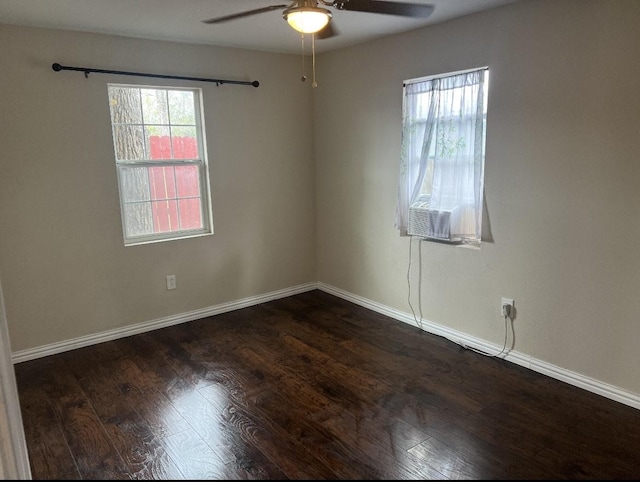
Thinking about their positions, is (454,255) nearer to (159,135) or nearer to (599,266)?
(599,266)

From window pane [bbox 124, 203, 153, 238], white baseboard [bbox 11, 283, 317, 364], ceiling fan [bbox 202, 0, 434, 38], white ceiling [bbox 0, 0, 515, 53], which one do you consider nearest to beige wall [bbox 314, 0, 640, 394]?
white ceiling [bbox 0, 0, 515, 53]

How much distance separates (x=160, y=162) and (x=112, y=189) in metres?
0.45

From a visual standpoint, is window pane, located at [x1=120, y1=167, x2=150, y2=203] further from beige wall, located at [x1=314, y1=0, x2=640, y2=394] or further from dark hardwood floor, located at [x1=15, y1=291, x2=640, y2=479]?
beige wall, located at [x1=314, y1=0, x2=640, y2=394]

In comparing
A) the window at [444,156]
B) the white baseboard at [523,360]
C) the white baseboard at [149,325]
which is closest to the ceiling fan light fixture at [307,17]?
the window at [444,156]

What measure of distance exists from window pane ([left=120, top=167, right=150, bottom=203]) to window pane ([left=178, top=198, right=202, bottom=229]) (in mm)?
314

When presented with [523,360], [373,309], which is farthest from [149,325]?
[523,360]

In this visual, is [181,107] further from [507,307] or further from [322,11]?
[507,307]

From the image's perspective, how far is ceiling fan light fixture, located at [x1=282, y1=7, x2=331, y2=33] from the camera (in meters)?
2.13

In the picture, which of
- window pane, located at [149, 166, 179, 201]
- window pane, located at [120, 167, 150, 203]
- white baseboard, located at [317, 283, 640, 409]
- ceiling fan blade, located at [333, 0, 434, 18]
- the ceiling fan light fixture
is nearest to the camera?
the ceiling fan light fixture

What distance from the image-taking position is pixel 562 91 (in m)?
2.68

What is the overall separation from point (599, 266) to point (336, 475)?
1900 millimetres

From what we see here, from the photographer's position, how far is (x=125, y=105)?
11.6 feet

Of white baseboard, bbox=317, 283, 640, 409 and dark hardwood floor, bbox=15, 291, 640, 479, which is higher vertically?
white baseboard, bbox=317, 283, 640, 409

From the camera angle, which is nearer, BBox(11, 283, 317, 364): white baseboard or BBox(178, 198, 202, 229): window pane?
BBox(11, 283, 317, 364): white baseboard
